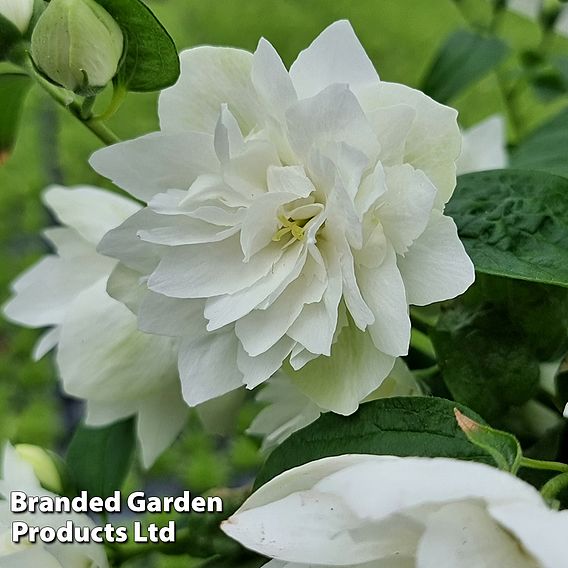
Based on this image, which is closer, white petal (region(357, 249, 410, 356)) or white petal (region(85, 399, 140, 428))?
white petal (region(357, 249, 410, 356))

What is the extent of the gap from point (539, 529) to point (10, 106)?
12.4 inches

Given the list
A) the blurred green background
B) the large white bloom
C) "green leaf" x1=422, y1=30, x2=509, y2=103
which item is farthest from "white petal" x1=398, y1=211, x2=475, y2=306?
the blurred green background

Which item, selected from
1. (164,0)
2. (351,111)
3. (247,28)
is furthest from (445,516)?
(164,0)

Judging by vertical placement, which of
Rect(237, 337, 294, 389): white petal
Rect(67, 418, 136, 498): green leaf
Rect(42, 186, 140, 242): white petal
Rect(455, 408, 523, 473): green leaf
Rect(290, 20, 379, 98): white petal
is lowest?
Rect(67, 418, 136, 498): green leaf

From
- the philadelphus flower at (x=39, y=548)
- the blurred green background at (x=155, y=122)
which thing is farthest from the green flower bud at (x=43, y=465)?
the blurred green background at (x=155, y=122)

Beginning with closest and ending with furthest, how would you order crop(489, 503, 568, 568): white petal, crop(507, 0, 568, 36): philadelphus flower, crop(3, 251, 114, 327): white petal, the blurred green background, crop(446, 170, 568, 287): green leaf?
1. crop(489, 503, 568, 568): white petal
2. crop(446, 170, 568, 287): green leaf
3. crop(3, 251, 114, 327): white petal
4. crop(507, 0, 568, 36): philadelphus flower
5. the blurred green background

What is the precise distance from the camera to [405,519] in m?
0.16

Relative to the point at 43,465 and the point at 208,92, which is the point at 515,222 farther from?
the point at 43,465

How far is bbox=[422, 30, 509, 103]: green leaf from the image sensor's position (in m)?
0.58

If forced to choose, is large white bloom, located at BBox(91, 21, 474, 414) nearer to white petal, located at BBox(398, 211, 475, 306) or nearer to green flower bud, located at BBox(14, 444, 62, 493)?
white petal, located at BBox(398, 211, 475, 306)

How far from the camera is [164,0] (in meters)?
1.20

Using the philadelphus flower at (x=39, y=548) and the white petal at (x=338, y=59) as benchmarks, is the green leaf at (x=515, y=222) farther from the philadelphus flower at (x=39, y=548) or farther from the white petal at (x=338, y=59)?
the philadelphus flower at (x=39, y=548)

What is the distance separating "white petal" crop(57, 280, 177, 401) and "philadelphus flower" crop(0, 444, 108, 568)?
0.15ft

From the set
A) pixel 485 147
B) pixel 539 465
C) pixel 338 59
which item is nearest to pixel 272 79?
pixel 338 59
